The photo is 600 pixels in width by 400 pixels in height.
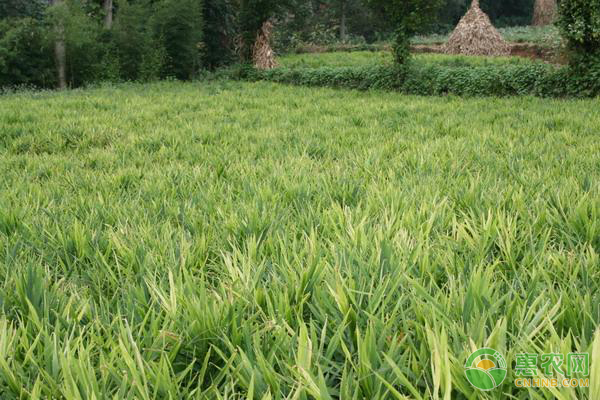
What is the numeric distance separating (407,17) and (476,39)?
1545 cm

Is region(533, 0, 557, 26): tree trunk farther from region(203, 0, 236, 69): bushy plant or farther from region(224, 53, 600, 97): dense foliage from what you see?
region(224, 53, 600, 97): dense foliage

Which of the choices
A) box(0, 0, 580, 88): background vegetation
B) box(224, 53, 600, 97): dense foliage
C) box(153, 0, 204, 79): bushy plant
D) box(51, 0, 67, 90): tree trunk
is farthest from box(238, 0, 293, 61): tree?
box(51, 0, 67, 90): tree trunk

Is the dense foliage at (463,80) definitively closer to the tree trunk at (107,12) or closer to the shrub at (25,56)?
the shrub at (25,56)

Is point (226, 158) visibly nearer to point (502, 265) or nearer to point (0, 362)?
point (502, 265)

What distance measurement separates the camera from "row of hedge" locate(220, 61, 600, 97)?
9859 mm

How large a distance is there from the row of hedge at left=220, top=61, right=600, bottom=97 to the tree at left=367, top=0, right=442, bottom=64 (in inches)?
19.3

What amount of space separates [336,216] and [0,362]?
1474 millimetres

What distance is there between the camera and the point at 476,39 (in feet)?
86.3

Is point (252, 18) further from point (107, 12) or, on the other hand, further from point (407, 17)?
point (407, 17)

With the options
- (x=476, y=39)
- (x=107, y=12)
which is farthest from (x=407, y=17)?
(x=476, y=39)

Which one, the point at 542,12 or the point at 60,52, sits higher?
the point at 542,12

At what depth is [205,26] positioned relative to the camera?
2200 cm

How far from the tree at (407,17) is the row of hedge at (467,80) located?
491 mm

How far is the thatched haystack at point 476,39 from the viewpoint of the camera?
84.2ft
